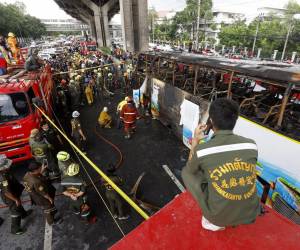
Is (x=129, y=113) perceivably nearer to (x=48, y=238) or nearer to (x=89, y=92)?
(x=48, y=238)

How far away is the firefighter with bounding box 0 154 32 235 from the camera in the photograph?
13.6ft

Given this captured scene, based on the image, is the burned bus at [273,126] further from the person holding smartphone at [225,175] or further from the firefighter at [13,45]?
the firefighter at [13,45]

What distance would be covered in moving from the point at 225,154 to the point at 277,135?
3429 mm

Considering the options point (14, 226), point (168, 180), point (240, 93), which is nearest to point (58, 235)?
point (14, 226)

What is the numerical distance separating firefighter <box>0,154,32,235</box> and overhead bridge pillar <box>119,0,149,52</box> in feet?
82.2

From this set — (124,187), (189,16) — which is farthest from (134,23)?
(189,16)

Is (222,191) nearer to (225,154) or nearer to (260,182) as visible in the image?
(225,154)

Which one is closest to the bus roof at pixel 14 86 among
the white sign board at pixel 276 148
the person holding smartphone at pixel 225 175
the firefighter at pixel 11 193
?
the firefighter at pixel 11 193

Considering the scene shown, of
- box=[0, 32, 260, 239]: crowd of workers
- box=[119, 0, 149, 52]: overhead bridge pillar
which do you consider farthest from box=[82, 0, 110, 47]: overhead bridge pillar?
box=[0, 32, 260, 239]: crowd of workers

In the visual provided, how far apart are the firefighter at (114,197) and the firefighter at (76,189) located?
531mm

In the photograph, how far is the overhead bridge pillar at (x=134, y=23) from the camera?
24.7 metres

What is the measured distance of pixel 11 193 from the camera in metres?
4.30

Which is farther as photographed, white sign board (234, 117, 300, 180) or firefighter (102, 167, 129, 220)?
firefighter (102, 167, 129, 220)

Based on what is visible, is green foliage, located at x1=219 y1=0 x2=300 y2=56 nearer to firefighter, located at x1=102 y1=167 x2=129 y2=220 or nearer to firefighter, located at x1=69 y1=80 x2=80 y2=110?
firefighter, located at x1=69 y1=80 x2=80 y2=110
